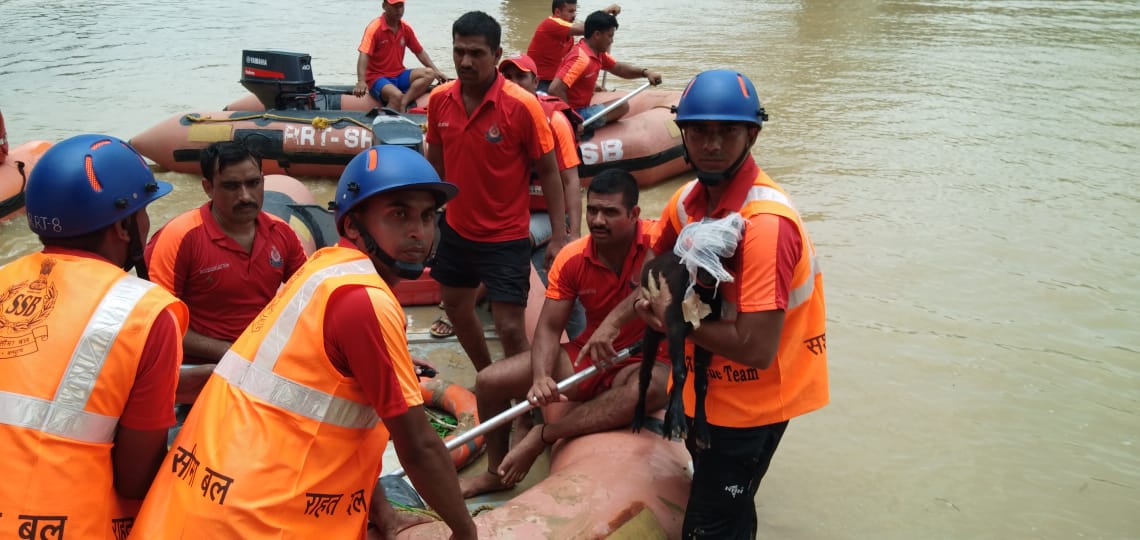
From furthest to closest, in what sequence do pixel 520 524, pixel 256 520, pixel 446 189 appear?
1. pixel 520 524
2. pixel 446 189
3. pixel 256 520

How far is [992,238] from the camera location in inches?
299

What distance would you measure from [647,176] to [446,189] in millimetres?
6714

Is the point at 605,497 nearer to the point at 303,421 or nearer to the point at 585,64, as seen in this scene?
the point at 303,421

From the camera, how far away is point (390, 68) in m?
9.76

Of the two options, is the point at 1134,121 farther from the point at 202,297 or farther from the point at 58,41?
the point at 58,41

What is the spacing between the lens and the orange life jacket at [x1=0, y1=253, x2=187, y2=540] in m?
1.96

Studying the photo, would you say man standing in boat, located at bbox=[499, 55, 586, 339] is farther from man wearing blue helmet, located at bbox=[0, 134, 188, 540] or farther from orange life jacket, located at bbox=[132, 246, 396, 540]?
man wearing blue helmet, located at bbox=[0, 134, 188, 540]

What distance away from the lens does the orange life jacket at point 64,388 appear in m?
1.96

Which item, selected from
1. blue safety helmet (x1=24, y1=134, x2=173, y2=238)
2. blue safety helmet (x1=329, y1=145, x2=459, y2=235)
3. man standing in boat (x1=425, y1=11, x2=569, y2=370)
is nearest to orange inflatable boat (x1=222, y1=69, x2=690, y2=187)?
man standing in boat (x1=425, y1=11, x2=569, y2=370)

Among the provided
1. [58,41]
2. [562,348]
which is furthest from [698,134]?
[58,41]

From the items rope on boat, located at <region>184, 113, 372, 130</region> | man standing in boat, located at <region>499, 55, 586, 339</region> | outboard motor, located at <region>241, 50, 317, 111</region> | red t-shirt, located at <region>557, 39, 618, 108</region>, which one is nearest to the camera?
man standing in boat, located at <region>499, 55, 586, 339</region>

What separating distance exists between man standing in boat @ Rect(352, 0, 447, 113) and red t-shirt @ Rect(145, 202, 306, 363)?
19.1ft

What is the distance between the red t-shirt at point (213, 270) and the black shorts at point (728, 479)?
→ 2067 millimetres

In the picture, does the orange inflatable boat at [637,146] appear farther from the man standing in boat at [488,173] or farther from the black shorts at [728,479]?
the black shorts at [728,479]
